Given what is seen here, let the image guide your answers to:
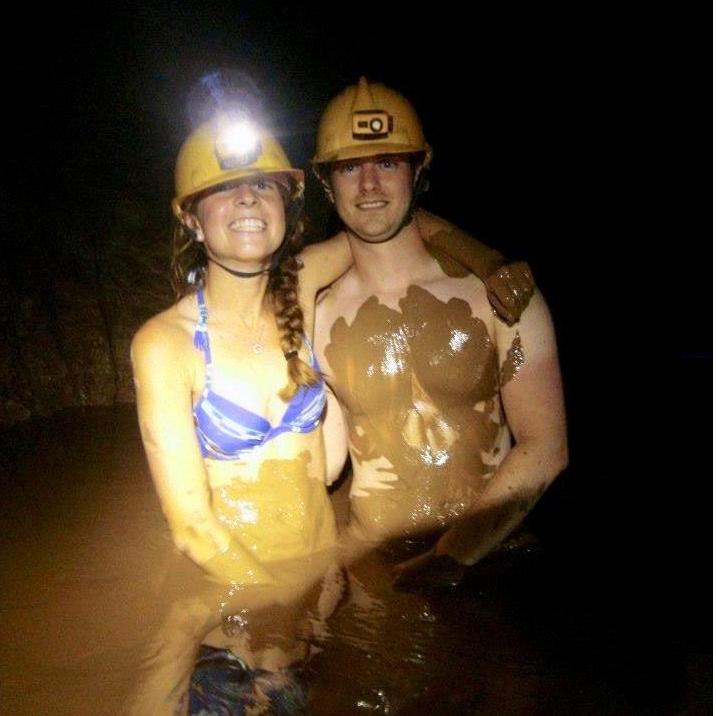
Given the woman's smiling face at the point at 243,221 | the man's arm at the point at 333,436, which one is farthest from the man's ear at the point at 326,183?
the man's arm at the point at 333,436

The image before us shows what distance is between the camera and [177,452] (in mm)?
2551

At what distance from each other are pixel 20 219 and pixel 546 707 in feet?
30.4

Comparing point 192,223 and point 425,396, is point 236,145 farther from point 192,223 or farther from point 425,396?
point 425,396

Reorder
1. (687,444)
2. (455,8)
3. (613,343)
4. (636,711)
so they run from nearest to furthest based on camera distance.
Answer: (636,711) → (687,444) → (455,8) → (613,343)

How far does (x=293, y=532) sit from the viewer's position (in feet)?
9.52

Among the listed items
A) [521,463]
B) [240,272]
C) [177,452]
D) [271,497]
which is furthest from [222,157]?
[521,463]

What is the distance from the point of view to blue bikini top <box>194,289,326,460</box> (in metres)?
2.68

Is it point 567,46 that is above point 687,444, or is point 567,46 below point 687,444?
above

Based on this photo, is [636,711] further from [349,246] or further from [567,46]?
[567,46]

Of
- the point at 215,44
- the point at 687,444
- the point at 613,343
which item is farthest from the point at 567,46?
the point at 687,444

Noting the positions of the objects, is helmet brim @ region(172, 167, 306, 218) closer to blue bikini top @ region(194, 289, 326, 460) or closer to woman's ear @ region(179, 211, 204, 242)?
woman's ear @ region(179, 211, 204, 242)

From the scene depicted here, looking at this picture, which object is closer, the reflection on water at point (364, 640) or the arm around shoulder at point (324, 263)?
the reflection on water at point (364, 640)

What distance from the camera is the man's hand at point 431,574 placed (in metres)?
2.79

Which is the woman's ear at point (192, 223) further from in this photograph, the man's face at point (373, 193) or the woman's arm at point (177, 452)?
the man's face at point (373, 193)
